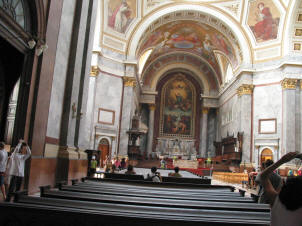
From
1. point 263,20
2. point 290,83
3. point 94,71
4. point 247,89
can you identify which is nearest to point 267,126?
point 247,89

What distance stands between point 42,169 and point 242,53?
21.8 m

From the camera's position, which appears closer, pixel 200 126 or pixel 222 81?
pixel 222 81

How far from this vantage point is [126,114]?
2405cm

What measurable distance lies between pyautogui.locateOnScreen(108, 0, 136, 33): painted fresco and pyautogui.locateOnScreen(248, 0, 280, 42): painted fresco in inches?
386

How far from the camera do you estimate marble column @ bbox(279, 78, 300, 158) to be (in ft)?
69.4

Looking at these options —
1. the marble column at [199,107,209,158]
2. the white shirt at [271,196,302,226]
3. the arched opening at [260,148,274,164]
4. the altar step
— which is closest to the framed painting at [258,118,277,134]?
the arched opening at [260,148,274,164]

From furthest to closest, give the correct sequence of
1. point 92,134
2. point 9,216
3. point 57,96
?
point 92,134 → point 57,96 → point 9,216

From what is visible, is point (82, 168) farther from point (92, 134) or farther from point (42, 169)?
point (92, 134)

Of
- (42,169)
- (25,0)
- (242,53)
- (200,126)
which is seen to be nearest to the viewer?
(25,0)

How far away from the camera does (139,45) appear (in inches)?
1021

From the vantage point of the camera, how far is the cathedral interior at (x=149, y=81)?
290 inches

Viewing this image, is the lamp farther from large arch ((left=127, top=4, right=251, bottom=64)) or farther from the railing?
large arch ((left=127, top=4, right=251, bottom=64))

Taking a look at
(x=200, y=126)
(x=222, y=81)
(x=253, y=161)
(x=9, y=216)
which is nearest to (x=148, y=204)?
(x=9, y=216)

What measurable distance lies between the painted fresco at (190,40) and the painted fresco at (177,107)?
5.03 metres
